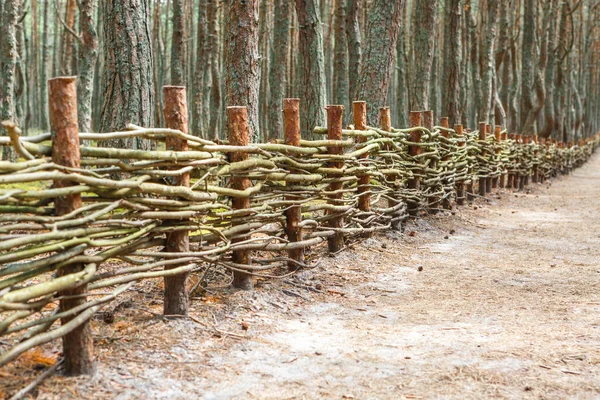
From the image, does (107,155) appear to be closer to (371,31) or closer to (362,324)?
(362,324)

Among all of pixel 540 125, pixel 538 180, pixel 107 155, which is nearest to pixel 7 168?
pixel 107 155

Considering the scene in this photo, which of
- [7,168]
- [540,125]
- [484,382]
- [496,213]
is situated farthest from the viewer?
[540,125]

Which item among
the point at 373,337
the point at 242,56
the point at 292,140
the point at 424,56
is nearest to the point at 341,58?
the point at 424,56

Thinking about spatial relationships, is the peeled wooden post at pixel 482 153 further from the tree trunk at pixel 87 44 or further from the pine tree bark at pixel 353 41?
the tree trunk at pixel 87 44

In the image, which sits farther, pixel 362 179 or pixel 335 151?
pixel 362 179

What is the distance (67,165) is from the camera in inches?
103

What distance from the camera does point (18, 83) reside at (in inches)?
436

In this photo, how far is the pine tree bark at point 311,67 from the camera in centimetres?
804

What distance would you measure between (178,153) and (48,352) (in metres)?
1.11

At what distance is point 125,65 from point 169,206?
219 centimetres

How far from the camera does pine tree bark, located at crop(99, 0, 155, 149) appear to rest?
4.86 meters

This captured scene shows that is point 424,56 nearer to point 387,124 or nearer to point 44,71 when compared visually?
point 387,124

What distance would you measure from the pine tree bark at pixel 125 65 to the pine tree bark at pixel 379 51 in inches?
120

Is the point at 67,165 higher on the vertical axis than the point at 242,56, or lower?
lower
